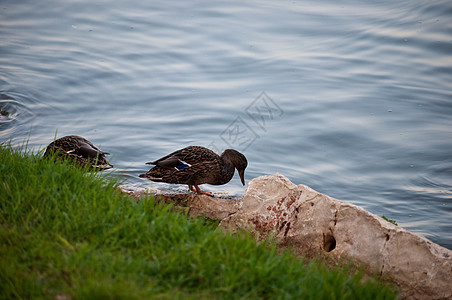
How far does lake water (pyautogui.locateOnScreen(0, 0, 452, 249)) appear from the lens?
9.29 metres

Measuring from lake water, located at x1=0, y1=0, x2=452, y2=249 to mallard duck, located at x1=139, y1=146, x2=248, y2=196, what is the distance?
1.15m

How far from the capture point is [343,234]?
17.1 ft

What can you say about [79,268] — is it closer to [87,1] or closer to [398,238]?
[398,238]

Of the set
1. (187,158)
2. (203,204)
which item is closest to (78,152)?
(187,158)

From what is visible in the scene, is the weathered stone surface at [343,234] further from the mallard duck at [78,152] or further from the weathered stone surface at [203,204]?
the mallard duck at [78,152]

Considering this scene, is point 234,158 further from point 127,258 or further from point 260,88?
point 260,88

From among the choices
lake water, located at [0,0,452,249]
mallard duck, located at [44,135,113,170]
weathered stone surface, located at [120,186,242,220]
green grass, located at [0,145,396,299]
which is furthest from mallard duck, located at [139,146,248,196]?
green grass, located at [0,145,396,299]

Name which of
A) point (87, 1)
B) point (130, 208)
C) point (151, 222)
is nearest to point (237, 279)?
point (151, 222)

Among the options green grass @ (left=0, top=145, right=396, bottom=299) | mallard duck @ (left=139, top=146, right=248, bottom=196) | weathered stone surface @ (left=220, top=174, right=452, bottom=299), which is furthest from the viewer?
Answer: mallard duck @ (left=139, top=146, right=248, bottom=196)

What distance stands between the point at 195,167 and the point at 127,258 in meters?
2.33

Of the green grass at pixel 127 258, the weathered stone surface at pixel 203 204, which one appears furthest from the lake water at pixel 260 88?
the green grass at pixel 127 258

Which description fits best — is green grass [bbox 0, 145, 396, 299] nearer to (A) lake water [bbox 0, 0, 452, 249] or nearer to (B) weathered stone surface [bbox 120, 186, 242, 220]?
(B) weathered stone surface [bbox 120, 186, 242, 220]

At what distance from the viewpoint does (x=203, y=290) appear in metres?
3.90

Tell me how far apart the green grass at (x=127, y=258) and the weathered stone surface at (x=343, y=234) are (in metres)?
0.69
